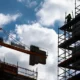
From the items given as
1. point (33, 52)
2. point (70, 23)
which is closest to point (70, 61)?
point (70, 23)

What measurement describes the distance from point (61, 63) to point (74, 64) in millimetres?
2776

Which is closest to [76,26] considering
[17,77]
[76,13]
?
[76,13]

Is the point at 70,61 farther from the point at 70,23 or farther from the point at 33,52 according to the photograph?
the point at 33,52

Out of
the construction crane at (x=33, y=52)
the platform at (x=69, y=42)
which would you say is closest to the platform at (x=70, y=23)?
the platform at (x=69, y=42)

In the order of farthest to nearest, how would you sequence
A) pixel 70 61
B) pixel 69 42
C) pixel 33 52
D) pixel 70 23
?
pixel 33 52 < pixel 70 23 < pixel 69 42 < pixel 70 61

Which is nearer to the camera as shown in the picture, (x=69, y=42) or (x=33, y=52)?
(x=69, y=42)

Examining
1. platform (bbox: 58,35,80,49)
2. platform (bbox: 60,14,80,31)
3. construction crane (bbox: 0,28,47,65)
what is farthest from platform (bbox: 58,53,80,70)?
construction crane (bbox: 0,28,47,65)

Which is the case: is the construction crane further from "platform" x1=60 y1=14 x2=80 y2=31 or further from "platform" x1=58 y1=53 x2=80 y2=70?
"platform" x1=58 y1=53 x2=80 y2=70

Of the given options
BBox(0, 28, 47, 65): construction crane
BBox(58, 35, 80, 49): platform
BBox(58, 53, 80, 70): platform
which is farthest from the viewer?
BBox(0, 28, 47, 65): construction crane

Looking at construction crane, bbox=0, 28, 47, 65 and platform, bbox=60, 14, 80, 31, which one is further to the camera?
construction crane, bbox=0, 28, 47, 65

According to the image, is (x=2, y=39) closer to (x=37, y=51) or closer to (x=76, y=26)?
(x=37, y=51)

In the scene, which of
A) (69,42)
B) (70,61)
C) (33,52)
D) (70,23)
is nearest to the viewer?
(70,61)

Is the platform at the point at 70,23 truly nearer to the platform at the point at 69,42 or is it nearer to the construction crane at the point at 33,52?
the platform at the point at 69,42

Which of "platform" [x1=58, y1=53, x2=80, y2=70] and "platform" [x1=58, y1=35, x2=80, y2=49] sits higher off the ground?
"platform" [x1=58, y1=35, x2=80, y2=49]
